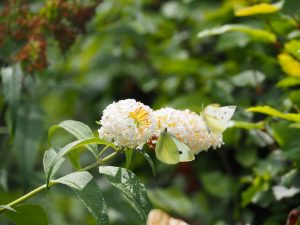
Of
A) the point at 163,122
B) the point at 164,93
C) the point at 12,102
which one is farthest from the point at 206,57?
the point at 163,122

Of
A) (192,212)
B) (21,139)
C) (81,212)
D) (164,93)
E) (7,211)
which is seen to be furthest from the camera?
(81,212)

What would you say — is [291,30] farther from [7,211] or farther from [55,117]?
[55,117]

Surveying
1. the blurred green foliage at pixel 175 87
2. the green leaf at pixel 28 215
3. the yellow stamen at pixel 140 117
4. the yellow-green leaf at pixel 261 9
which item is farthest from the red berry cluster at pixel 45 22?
the yellow stamen at pixel 140 117

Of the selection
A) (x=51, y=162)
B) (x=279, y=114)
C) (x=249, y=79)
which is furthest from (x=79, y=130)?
(x=249, y=79)

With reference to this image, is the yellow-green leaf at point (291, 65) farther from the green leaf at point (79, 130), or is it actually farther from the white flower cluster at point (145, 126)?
the green leaf at point (79, 130)

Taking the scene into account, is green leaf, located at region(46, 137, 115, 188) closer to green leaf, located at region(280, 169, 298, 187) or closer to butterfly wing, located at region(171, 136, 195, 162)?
butterfly wing, located at region(171, 136, 195, 162)
